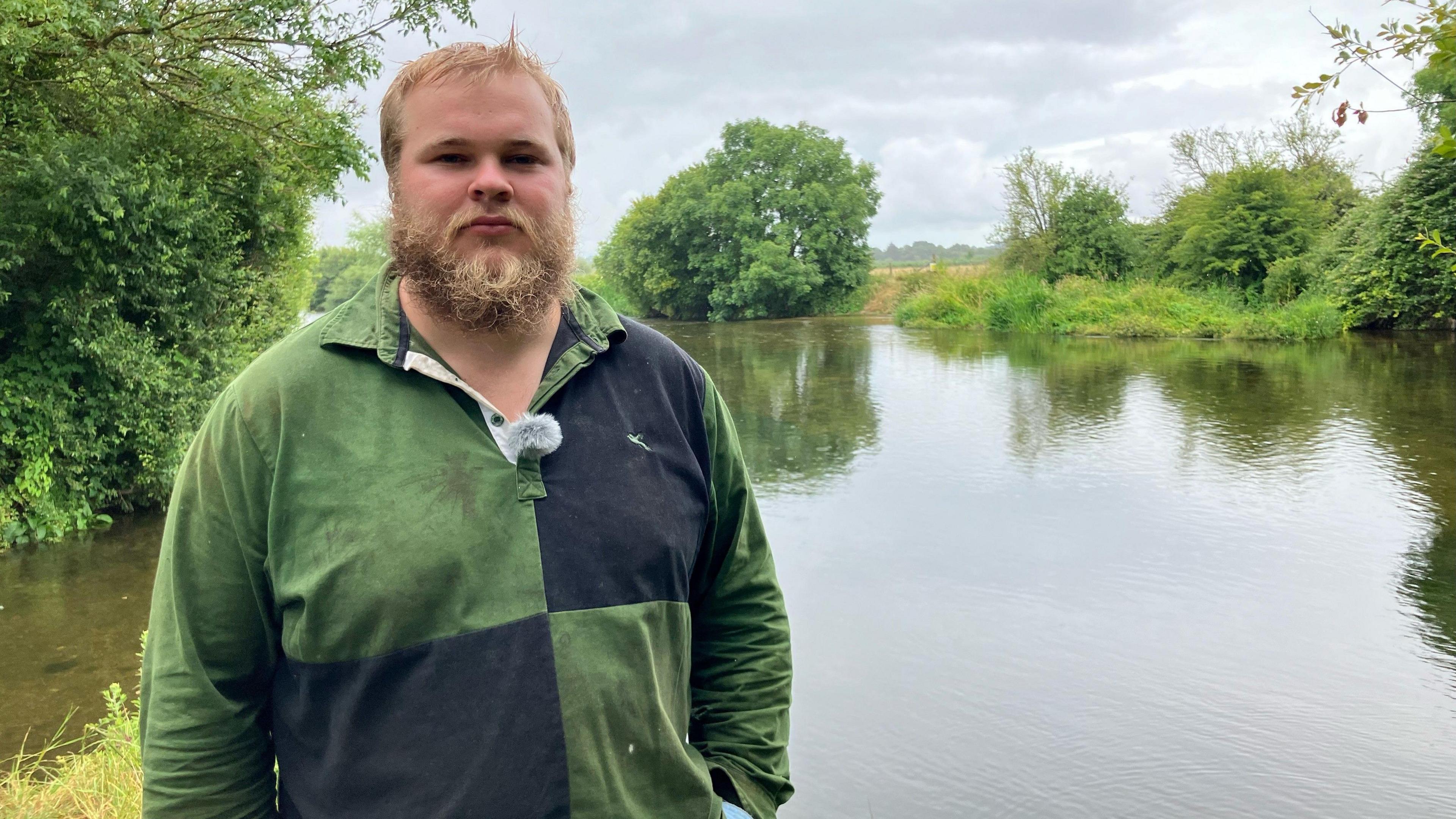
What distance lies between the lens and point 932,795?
4184 mm

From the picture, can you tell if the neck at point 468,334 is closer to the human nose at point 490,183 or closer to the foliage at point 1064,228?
the human nose at point 490,183

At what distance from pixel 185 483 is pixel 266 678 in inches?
12.7

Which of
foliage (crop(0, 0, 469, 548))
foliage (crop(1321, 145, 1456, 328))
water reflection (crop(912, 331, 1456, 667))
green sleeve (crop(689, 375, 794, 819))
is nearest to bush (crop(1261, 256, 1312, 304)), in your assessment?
foliage (crop(1321, 145, 1456, 328))

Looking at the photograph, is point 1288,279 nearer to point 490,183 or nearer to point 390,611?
point 490,183

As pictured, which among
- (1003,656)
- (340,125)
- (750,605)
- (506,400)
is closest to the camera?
(506,400)

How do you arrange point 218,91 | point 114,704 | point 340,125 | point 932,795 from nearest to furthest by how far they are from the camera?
point 114,704 < point 932,795 < point 218,91 < point 340,125

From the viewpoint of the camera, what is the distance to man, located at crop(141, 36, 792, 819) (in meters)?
1.42

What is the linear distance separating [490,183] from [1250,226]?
2358cm

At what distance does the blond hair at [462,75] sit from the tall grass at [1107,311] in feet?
64.7

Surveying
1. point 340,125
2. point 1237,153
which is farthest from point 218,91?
point 1237,153

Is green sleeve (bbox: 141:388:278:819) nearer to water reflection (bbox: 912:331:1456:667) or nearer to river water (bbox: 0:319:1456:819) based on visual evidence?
river water (bbox: 0:319:1456:819)

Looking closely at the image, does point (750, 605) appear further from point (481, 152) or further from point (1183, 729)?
point (1183, 729)

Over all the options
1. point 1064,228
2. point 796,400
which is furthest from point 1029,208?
point 796,400

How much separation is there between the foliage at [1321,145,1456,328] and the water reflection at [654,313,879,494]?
893 centimetres
